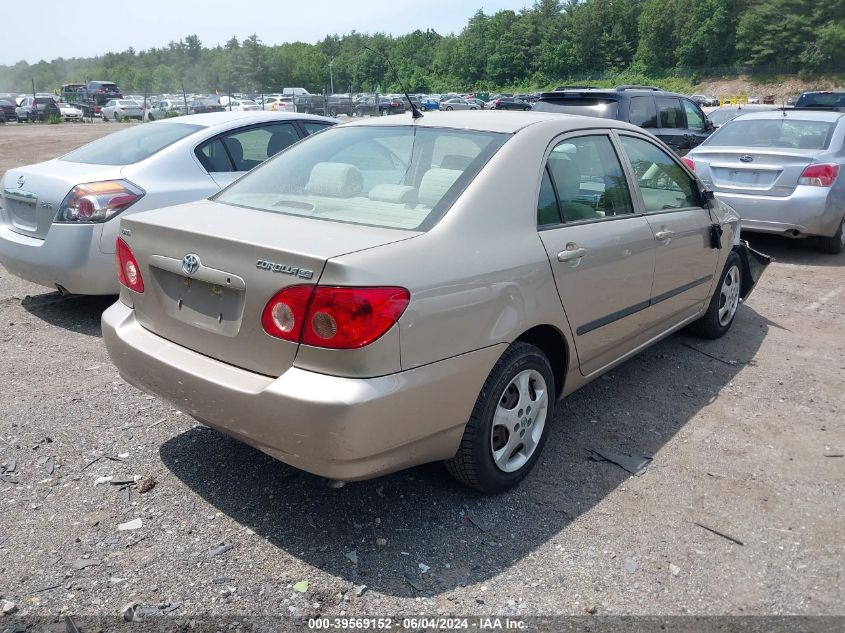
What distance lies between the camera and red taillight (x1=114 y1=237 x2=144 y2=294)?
325cm

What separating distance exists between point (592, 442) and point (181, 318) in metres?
2.21

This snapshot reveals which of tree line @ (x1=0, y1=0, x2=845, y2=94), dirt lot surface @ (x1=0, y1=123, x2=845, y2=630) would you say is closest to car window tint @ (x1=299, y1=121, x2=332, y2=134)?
dirt lot surface @ (x1=0, y1=123, x2=845, y2=630)

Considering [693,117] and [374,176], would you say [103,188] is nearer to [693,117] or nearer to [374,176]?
[374,176]

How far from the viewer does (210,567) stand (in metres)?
2.76

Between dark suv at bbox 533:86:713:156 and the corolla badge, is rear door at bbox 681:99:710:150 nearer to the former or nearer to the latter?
dark suv at bbox 533:86:713:156

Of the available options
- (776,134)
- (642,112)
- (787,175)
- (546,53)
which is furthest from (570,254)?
(546,53)

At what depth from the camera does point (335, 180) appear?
3.52 meters

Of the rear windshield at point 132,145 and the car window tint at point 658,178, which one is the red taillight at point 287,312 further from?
the rear windshield at point 132,145

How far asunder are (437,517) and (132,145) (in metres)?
4.42

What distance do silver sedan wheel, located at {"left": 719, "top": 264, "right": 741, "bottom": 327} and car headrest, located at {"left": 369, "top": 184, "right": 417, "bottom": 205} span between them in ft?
10.1

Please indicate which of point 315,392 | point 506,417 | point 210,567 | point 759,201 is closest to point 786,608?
point 506,417

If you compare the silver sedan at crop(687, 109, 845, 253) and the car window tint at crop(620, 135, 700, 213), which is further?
the silver sedan at crop(687, 109, 845, 253)

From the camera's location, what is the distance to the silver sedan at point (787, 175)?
7.79 m

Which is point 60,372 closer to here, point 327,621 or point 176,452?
point 176,452
